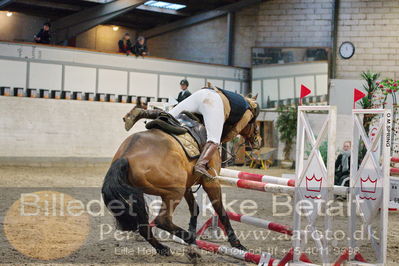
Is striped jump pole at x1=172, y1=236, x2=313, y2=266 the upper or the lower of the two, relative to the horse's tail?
lower

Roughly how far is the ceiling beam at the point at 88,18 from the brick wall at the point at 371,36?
6672 millimetres

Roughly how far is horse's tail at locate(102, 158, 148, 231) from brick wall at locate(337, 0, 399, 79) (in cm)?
1382

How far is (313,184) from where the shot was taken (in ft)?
13.3

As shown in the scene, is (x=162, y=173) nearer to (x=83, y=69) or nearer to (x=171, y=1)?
(x=83, y=69)

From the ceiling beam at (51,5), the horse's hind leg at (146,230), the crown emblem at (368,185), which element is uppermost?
the ceiling beam at (51,5)

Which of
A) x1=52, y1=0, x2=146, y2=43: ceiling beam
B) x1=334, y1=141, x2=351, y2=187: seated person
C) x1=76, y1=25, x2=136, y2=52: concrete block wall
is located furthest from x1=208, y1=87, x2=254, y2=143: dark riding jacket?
x1=76, y1=25, x2=136, y2=52: concrete block wall

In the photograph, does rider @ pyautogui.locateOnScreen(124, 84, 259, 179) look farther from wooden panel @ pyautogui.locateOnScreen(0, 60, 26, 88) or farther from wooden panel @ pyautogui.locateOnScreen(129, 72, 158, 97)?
wooden panel @ pyautogui.locateOnScreen(129, 72, 158, 97)

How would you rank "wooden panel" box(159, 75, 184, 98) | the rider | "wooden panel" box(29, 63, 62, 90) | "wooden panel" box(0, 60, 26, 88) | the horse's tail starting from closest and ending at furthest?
1. the horse's tail
2. the rider
3. "wooden panel" box(0, 60, 26, 88)
4. "wooden panel" box(29, 63, 62, 90)
5. "wooden panel" box(159, 75, 184, 98)

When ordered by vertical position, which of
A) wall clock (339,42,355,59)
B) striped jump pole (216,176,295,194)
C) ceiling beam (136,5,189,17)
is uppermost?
ceiling beam (136,5,189,17)

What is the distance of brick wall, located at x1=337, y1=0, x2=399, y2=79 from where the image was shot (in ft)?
52.5

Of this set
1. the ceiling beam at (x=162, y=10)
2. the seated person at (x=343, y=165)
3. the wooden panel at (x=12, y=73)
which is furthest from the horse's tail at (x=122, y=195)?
the ceiling beam at (x=162, y=10)

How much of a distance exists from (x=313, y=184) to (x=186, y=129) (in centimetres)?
112

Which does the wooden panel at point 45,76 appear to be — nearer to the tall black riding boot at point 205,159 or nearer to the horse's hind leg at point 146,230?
the horse's hind leg at point 146,230

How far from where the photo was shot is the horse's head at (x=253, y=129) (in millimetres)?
4927
